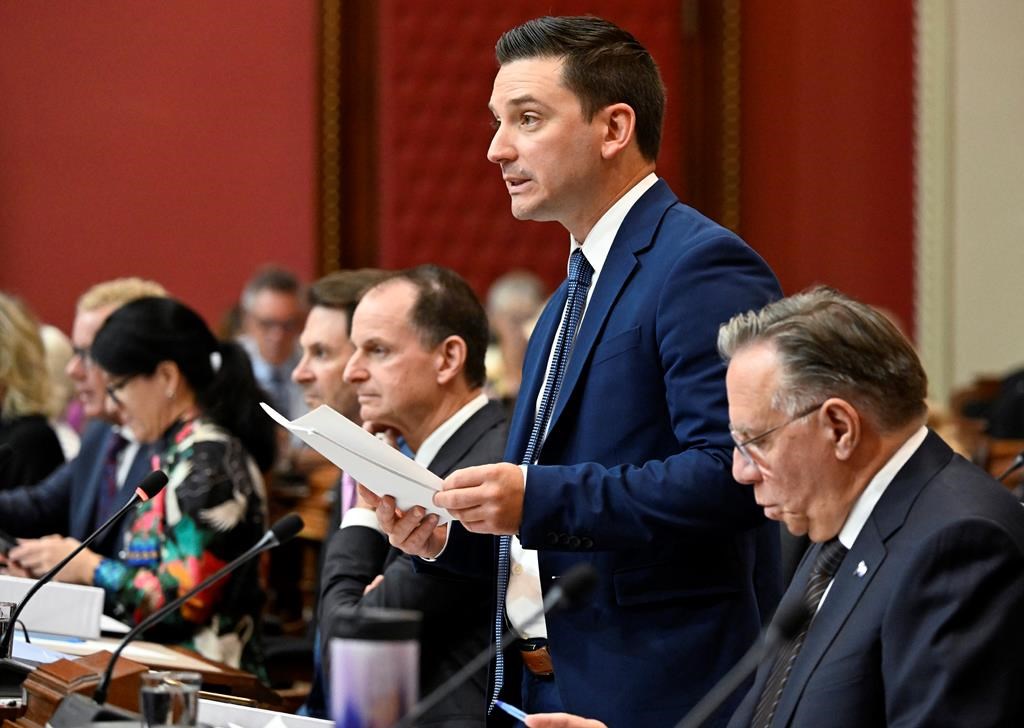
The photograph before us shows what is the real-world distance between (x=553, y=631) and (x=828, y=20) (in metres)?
6.66

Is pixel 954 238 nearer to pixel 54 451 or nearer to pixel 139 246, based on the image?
pixel 139 246

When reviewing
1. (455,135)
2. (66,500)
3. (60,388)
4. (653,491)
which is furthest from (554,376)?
(455,135)

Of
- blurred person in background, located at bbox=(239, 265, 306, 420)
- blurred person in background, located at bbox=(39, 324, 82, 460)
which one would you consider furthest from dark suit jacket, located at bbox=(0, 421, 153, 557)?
blurred person in background, located at bbox=(239, 265, 306, 420)

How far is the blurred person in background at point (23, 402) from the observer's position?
14.9 feet

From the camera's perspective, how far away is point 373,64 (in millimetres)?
8281

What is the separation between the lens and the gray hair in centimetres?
193

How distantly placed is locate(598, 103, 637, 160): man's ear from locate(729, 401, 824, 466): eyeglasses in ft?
1.78

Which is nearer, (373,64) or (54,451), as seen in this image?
(54,451)

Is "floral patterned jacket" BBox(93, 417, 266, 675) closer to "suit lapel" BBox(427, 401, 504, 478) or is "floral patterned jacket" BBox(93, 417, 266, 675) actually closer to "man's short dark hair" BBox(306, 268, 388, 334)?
"man's short dark hair" BBox(306, 268, 388, 334)

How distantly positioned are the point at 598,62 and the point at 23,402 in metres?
2.87

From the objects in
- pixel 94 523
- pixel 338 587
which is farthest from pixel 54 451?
pixel 338 587

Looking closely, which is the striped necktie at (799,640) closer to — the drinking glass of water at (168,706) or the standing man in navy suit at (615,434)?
the standing man in navy suit at (615,434)

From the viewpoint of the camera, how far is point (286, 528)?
2234mm

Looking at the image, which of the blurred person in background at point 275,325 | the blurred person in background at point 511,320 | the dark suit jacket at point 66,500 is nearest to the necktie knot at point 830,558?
the dark suit jacket at point 66,500
